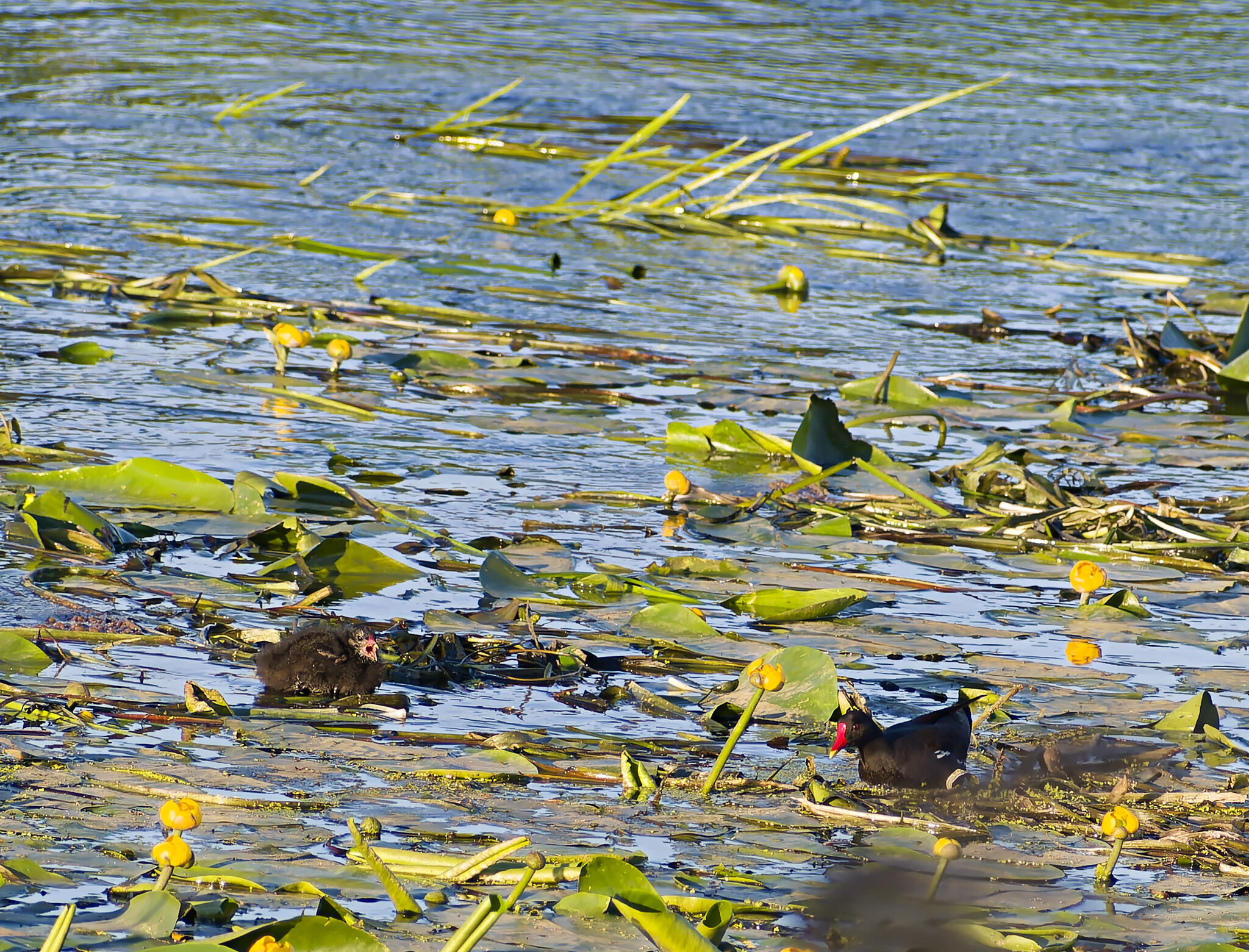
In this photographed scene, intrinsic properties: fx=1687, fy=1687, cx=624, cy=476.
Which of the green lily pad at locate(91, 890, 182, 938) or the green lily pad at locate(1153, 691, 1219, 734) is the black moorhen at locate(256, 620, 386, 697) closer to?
the green lily pad at locate(91, 890, 182, 938)

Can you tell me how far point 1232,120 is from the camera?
10.6 m

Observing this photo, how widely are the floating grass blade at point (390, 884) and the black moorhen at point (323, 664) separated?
73 centimetres

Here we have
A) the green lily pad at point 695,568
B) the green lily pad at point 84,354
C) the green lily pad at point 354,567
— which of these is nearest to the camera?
the green lily pad at point 354,567

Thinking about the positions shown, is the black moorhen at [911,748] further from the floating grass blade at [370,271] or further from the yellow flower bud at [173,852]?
the floating grass blade at [370,271]

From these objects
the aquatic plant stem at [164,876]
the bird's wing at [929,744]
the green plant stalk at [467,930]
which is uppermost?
the green plant stalk at [467,930]

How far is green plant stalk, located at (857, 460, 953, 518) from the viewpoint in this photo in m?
4.01

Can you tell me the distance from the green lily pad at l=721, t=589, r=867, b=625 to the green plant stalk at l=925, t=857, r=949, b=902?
44.2 inches

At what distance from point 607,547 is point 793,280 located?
2933 mm

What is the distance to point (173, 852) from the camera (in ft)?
6.83

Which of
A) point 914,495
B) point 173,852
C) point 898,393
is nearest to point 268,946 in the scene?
point 173,852

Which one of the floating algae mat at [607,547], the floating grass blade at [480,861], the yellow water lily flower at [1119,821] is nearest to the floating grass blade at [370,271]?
the floating algae mat at [607,547]

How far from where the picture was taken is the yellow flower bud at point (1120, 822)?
2.40m

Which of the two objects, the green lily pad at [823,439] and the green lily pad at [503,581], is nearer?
the green lily pad at [503,581]

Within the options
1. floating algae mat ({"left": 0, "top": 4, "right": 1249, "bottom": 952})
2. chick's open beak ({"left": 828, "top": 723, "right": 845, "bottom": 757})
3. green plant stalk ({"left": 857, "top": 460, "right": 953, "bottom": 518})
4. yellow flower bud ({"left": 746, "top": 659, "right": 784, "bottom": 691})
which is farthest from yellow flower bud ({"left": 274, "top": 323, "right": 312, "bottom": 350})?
yellow flower bud ({"left": 746, "top": 659, "right": 784, "bottom": 691})
